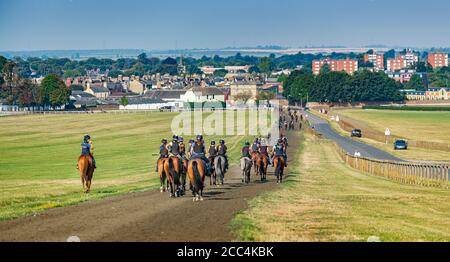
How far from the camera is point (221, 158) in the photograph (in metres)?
37.3

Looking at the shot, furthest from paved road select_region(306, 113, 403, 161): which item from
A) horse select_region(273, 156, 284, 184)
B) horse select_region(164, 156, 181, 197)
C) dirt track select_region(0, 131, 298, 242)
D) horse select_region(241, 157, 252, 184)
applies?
dirt track select_region(0, 131, 298, 242)

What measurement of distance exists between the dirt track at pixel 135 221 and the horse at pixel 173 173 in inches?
16.7

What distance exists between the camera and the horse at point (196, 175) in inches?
1133

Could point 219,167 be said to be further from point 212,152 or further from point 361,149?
point 361,149

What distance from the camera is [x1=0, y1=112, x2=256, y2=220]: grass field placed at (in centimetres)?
3228

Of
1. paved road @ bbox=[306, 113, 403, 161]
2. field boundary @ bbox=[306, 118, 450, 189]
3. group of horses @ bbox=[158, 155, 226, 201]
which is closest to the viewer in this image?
group of horses @ bbox=[158, 155, 226, 201]

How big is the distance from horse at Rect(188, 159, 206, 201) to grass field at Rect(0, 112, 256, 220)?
11.4ft

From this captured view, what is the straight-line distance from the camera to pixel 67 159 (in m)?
69.8

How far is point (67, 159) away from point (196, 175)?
4242 centimetres

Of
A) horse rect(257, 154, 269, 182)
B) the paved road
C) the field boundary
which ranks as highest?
horse rect(257, 154, 269, 182)

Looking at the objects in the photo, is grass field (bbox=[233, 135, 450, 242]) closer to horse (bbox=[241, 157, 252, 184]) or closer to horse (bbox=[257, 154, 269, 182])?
horse (bbox=[257, 154, 269, 182])

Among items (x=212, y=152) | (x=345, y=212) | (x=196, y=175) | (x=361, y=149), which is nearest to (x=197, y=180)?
(x=196, y=175)

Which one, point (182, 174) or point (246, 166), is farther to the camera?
point (246, 166)

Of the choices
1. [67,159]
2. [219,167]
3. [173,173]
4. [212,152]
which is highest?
[173,173]
